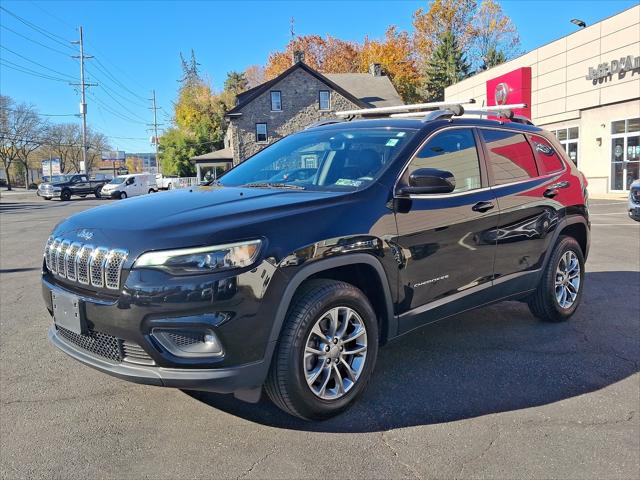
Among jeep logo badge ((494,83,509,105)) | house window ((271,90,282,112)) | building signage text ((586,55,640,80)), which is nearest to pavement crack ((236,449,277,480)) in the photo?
building signage text ((586,55,640,80))

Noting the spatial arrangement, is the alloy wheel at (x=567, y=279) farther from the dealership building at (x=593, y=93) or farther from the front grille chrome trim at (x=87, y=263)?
the dealership building at (x=593, y=93)

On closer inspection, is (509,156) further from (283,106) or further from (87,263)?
(283,106)

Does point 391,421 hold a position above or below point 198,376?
below

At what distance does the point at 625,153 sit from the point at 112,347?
24.6 meters

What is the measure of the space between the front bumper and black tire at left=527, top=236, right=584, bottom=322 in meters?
3.11

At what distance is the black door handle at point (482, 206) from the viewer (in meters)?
4.06

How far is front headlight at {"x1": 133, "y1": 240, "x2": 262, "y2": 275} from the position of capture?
2703mm

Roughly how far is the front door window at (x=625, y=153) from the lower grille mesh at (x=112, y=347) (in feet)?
78.2

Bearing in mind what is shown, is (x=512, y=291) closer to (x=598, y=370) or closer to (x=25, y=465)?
(x=598, y=370)

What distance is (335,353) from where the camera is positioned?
3.20 m

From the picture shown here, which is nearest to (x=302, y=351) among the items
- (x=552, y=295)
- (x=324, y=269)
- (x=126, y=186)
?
(x=324, y=269)

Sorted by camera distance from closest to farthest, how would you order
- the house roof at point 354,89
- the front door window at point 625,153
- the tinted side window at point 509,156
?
1. the tinted side window at point 509,156
2. the front door window at point 625,153
3. the house roof at point 354,89

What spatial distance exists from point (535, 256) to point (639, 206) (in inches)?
288

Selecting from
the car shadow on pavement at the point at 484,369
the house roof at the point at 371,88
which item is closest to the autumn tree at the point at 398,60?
the house roof at the point at 371,88
